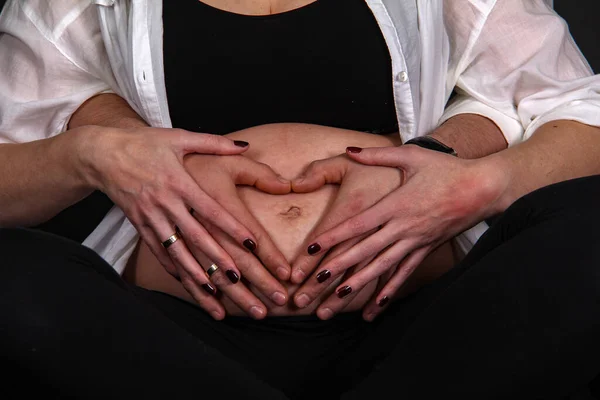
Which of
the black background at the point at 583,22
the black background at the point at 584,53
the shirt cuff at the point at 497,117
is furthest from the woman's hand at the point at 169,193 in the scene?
the black background at the point at 583,22

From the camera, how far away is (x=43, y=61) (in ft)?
4.29

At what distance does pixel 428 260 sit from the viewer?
119 centimetres

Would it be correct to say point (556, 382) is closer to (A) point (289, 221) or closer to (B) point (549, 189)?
(B) point (549, 189)

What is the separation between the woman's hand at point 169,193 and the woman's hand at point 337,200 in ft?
0.18

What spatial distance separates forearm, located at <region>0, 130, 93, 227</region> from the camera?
3.66 feet

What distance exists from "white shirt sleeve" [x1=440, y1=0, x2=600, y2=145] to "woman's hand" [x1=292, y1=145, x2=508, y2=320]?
255 millimetres

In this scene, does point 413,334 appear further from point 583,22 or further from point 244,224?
point 583,22

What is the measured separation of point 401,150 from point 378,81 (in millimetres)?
217

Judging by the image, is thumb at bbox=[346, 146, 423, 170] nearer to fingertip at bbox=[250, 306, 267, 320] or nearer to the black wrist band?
the black wrist band

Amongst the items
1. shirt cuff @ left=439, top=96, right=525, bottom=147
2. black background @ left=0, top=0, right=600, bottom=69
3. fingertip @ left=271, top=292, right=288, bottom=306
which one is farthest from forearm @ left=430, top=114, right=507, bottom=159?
black background @ left=0, top=0, right=600, bottom=69

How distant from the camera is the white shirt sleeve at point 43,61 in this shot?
1.31m

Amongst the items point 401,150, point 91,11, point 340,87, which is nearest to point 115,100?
point 91,11

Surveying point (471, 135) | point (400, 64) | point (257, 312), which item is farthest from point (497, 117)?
point (257, 312)

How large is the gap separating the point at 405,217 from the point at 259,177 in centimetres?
20
